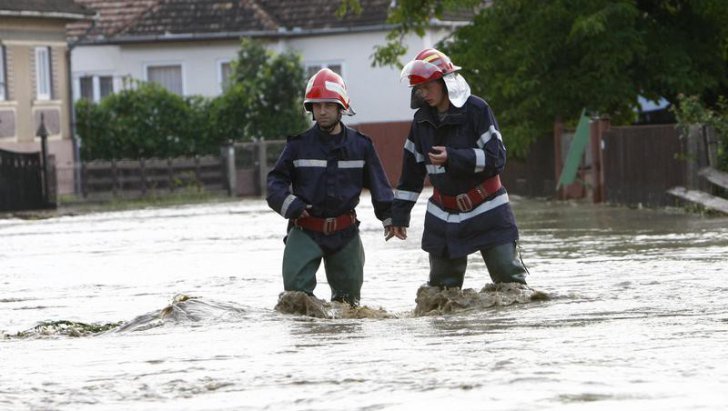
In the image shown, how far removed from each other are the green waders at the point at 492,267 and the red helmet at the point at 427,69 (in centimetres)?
110

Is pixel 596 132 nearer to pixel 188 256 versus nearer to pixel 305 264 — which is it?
pixel 188 256

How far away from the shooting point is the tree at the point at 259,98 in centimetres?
4809

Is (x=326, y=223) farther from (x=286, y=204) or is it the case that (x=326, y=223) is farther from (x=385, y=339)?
(x=385, y=339)

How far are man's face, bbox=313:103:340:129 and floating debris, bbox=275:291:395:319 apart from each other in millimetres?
1059

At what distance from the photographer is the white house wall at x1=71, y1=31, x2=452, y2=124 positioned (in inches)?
2077

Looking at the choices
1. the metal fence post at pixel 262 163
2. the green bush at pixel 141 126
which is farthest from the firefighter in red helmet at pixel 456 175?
the green bush at pixel 141 126

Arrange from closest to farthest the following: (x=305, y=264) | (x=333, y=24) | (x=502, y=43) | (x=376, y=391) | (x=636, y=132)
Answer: (x=376, y=391)
(x=305, y=264)
(x=636, y=132)
(x=502, y=43)
(x=333, y=24)

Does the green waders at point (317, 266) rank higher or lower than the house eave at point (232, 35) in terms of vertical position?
lower

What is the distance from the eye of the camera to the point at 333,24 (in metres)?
52.4

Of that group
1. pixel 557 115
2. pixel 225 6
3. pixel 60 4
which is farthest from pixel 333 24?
pixel 557 115

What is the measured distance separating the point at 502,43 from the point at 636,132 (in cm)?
471

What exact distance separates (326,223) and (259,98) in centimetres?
3729

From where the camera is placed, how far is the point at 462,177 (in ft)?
35.5

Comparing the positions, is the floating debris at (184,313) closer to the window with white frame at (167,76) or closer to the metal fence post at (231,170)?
the metal fence post at (231,170)
